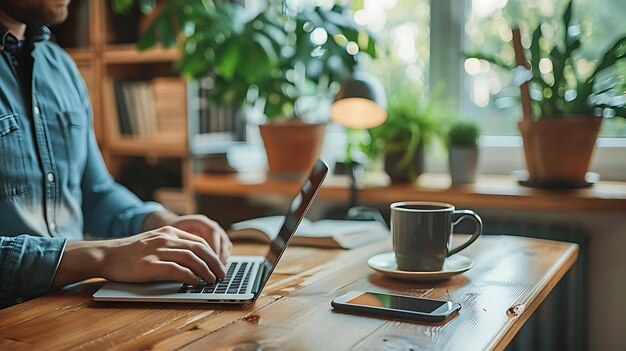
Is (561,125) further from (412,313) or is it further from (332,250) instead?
(412,313)

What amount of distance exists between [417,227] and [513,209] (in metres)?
1.11

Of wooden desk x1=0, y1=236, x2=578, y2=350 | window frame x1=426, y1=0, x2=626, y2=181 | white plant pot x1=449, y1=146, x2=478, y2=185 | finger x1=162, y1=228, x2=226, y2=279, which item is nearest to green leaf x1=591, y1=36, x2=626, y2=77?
white plant pot x1=449, y1=146, x2=478, y2=185

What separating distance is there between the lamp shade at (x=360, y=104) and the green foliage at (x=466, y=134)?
0.91 ft

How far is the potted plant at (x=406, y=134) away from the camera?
221cm

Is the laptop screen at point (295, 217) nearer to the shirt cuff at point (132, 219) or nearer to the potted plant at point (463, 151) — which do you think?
the shirt cuff at point (132, 219)

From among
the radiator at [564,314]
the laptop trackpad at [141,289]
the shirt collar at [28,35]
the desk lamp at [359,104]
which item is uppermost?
the shirt collar at [28,35]

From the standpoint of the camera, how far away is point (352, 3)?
8.27ft

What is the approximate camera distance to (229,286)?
1.10 meters

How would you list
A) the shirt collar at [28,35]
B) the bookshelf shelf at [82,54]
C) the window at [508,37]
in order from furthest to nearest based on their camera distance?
1. the bookshelf shelf at [82,54]
2. the window at [508,37]
3. the shirt collar at [28,35]

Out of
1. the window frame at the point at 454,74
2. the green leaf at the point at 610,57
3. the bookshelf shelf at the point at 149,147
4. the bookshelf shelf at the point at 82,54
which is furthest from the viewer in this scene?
the bookshelf shelf at the point at 82,54

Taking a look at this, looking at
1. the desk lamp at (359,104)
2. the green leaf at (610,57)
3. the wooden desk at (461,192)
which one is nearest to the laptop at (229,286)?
the desk lamp at (359,104)

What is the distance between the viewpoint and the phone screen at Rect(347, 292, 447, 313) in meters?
0.98

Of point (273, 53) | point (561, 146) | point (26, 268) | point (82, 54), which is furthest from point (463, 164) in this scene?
point (82, 54)

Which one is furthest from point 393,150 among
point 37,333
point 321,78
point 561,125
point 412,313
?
point 37,333
